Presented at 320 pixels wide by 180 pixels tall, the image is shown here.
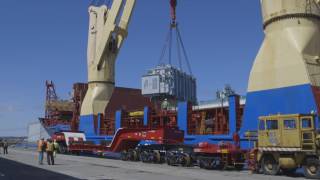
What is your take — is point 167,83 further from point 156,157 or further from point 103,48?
point 156,157

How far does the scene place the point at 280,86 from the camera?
24547 millimetres

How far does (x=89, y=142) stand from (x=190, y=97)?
27.0 metres

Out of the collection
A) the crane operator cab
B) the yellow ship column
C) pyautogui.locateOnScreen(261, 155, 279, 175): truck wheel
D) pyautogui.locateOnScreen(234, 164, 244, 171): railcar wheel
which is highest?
the yellow ship column

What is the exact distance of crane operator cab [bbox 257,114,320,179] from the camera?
18531 millimetres

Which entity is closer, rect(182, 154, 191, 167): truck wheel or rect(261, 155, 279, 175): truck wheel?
rect(261, 155, 279, 175): truck wheel

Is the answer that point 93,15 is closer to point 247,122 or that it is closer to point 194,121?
point 194,121

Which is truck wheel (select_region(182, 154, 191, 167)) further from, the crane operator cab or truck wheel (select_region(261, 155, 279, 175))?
truck wheel (select_region(261, 155, 279, 175))

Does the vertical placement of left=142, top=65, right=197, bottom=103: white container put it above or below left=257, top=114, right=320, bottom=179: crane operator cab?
above

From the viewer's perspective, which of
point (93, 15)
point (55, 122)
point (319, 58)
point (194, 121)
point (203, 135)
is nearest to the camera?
point (319, 58)

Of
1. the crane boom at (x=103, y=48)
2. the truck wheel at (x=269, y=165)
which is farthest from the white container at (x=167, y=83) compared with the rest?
the truck wheel at (x=269, y=165)

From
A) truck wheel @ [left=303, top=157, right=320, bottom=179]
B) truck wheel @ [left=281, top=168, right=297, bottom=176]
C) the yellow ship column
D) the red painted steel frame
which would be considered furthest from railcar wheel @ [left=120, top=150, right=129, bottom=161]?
truck wheel @ [left=303, top=157, right=320, bottom=179]

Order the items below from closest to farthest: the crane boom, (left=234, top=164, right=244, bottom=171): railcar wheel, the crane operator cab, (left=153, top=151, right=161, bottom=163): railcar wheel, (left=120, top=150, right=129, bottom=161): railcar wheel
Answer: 1. the crane operator cab
2. (left=234, top=164, right=244, bottom=171): railcar wheel
3. (left=153, top=151, right=161, bottom=163): railcar wheel
4. (left=120, top=150, right=129, bottom=161): railcar wheel
5. the crane boom

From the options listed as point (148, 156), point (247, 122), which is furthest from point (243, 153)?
point (148, 156)

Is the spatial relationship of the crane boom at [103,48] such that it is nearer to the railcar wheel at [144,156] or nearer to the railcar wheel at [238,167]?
the railcar wheel at [144,156]
